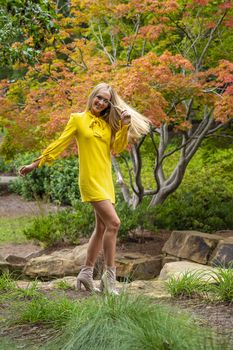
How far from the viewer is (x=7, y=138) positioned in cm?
1158

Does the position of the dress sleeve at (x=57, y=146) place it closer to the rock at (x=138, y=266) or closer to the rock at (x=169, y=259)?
the rock at (x=138, y=266)

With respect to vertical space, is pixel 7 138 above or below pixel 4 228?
above

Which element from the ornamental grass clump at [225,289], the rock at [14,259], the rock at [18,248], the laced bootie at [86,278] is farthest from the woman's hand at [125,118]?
the rock at [18,248]

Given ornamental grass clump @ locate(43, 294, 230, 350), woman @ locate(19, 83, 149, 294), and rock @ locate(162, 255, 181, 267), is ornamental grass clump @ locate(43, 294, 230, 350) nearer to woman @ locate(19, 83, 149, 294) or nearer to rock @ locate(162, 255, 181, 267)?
woman @ locate(19, 83, 149, 294)

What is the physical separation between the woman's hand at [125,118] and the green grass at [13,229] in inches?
278

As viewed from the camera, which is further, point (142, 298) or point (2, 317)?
point (2, 317)

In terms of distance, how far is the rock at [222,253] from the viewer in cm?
741

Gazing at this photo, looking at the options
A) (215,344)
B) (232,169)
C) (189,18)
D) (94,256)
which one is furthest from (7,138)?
(215,344)

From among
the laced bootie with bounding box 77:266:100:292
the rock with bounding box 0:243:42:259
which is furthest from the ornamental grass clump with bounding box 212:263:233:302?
the rock with bounding box 0:243:42:259

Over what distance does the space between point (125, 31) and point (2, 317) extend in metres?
6.96

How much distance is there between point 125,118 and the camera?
5.46 meters

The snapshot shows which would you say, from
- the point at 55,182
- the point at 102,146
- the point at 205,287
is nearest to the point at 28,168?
the point at 102,146

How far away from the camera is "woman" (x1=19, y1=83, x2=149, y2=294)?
5.48 metres

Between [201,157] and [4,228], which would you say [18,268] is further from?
[201,157]
